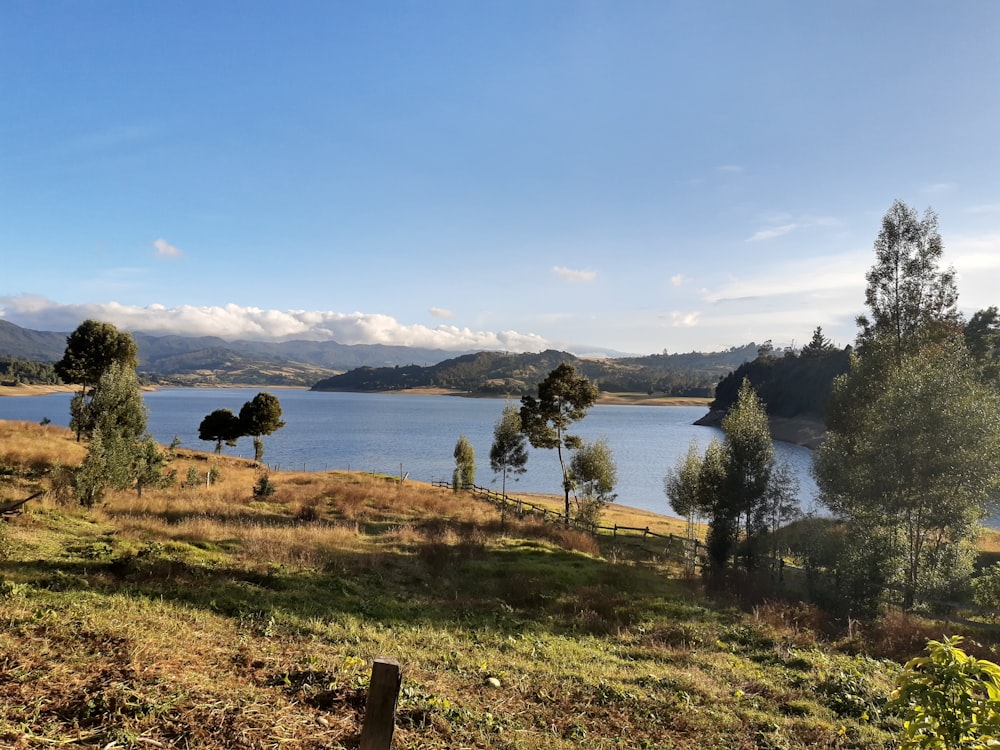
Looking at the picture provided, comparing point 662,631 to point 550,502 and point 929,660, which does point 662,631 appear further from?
point 550,502

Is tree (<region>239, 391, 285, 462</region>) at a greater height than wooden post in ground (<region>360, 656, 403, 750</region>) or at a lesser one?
lesser

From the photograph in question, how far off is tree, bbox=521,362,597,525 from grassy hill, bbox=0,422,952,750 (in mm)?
22371

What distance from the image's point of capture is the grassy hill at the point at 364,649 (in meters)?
6.10

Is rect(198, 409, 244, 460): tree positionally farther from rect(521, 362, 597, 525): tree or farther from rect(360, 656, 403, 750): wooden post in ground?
rect(360, 656, 403, 750): wooden post in ground

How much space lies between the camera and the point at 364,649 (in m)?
9.27

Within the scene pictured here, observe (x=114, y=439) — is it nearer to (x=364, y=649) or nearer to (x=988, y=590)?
(x=364, y=649)

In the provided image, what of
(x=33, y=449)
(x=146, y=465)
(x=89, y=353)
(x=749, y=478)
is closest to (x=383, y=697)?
(x=146, y=465)

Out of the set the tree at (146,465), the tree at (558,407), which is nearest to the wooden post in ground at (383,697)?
the tree at (146,465)

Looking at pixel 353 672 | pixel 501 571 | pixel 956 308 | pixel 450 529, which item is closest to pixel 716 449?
pixel 956 308

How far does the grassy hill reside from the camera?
6098mm

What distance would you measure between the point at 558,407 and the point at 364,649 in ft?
116

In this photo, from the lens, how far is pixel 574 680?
9.26 metres

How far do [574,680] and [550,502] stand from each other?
5274 centimetres

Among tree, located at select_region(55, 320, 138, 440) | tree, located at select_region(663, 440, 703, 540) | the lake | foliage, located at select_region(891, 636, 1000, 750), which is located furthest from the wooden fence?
tree, located at select_region(55, 320, 138, 440)
